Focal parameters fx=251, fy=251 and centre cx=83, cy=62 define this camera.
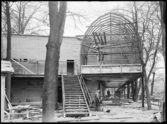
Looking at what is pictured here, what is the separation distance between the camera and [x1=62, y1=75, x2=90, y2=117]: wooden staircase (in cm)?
1693

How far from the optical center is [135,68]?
72.0 feet

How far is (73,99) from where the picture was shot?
18734mm

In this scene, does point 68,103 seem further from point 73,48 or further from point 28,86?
point 73,48

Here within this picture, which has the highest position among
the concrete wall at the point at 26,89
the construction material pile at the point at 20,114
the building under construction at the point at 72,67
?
the building under construction at the point at 72,67

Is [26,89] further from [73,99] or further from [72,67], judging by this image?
[73,99]

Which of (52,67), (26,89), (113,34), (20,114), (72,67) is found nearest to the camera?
(52,67)

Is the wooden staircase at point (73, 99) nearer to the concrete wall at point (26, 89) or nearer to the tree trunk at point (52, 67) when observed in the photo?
the concrete wall at point (26, 89)

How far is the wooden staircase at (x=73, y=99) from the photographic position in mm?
16928

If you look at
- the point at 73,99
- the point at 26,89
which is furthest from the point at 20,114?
the point at 26,89

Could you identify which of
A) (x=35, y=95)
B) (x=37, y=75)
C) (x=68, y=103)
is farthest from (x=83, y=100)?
(x=35, y=95)

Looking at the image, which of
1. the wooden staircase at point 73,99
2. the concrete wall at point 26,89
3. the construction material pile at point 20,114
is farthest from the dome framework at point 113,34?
the construction material pile at point 20,114

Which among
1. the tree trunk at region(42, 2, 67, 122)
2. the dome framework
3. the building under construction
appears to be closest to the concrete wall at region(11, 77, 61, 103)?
the building under construction

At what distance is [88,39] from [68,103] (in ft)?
37.6

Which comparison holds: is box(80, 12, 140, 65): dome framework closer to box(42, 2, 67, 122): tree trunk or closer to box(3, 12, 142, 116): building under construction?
box(3, 12, 142, 116): building under construction
